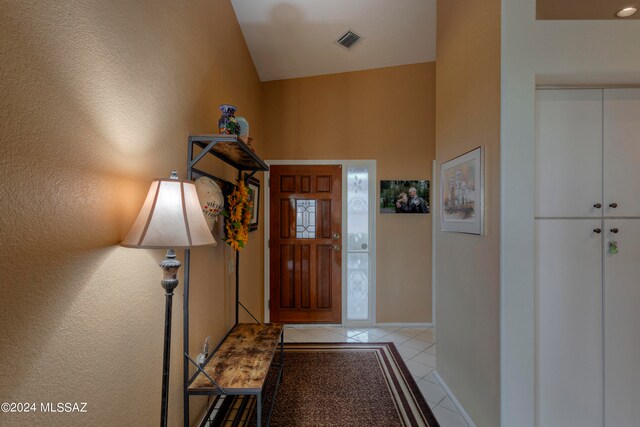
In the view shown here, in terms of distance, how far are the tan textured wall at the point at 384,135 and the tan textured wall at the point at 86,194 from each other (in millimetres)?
Result: 2135

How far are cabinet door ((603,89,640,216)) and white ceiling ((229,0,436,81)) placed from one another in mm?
1756

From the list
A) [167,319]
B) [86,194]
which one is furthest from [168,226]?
[167,319]

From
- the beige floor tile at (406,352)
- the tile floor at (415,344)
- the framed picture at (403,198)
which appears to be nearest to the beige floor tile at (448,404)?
the tile floor at (415,344)

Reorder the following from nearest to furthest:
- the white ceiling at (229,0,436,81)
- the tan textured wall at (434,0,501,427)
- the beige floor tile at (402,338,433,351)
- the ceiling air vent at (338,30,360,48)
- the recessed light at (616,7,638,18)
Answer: the tan textured wall at (434,0,501,427), the recessed light at (616,7,638,18), the white ceiling at (229,0,436,81), the ceiling air vent at (338,30,360,48), the beige floor tile at (402,338,433,351)

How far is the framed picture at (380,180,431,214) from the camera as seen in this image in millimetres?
3562

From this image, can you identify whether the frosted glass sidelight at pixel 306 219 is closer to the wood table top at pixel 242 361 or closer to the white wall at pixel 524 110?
the wood table top at pixel 242 361

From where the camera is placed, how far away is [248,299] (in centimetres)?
297

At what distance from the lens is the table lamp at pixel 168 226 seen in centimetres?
98

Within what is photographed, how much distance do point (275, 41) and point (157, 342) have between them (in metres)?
2.86

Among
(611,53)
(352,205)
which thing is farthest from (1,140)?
(352,205)

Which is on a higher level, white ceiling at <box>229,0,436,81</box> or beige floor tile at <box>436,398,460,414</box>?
white ceiling at <box>229,0,436,81</box>

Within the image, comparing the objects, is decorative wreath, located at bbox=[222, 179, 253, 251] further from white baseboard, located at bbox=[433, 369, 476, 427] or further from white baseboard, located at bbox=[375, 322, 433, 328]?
white baseboard, located at bbox=[375, 322, 433, 328]

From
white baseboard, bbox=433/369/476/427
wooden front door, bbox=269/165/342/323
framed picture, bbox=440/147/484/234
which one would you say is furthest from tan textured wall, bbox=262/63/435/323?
framed picture, bbox=440/147/484/234

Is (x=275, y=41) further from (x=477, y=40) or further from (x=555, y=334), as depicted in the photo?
(x=555, y=334)
